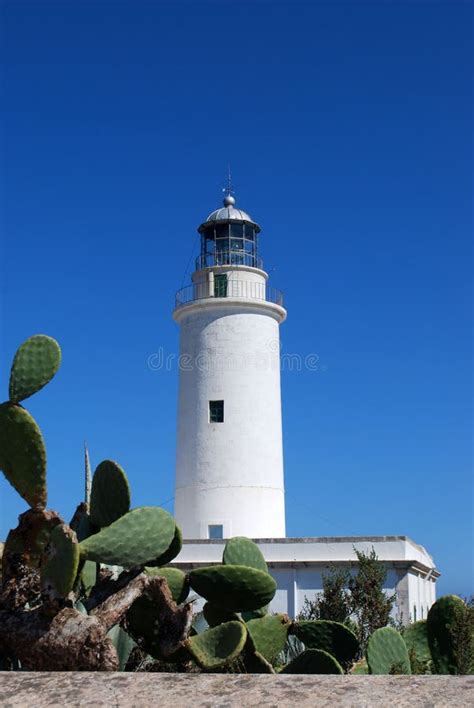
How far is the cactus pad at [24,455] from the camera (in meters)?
4.38

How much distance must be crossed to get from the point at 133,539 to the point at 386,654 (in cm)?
164

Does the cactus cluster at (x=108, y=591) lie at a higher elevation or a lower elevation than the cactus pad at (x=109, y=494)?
lower

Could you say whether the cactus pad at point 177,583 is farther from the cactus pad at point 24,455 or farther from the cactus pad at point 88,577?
the cactus pad at point 24,455

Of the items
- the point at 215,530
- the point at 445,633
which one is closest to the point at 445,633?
the point at 445,633

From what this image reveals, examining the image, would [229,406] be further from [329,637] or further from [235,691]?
[235,691]

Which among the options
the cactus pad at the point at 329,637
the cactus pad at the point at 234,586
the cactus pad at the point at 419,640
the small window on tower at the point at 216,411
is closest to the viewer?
the cactus pad at the point at 234,586

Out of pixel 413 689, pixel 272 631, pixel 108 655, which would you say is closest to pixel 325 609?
A: pixel 272 631

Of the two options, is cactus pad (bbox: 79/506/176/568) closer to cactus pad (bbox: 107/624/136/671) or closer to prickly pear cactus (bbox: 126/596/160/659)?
prickly pear cactus (bbox: 126/596/160/659)

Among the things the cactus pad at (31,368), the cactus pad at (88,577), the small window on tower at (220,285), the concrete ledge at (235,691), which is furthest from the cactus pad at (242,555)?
the small window on tower at (220,285)

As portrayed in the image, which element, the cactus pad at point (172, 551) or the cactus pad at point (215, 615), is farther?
the cactus pad at point (215, 615)

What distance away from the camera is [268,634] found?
208 inches

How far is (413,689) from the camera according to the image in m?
2.66

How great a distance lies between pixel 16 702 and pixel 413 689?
1.19m

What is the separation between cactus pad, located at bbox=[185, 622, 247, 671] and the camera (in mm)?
4402
